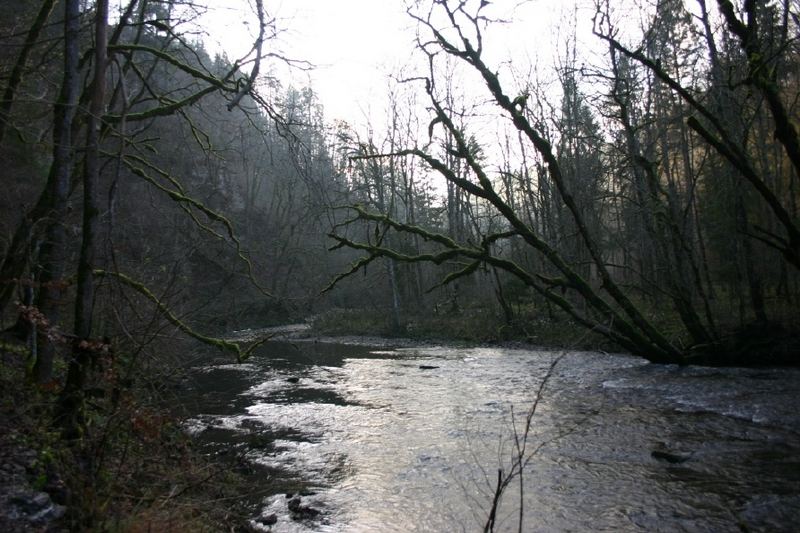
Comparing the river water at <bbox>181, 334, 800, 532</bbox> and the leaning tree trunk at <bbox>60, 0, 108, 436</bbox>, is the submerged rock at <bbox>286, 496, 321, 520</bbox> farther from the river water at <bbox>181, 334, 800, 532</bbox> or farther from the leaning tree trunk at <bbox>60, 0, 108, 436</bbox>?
the leaning tree trunk at <bbox>60, 0, 108, 436</bbox>

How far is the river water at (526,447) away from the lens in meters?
5.90

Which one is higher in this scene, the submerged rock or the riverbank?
the riverbank

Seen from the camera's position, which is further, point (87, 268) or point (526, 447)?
point (526, 447)

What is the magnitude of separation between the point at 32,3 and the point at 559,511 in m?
9.76

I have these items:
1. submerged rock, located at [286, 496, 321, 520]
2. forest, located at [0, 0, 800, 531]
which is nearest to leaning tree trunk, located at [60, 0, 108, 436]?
forest, located at [0, 0, 800, 531]

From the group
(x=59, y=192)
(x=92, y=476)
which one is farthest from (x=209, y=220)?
(x=92, y=476)

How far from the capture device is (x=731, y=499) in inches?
234

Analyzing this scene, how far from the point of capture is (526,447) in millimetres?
8398

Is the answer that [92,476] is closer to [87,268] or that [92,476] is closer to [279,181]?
[87,268]

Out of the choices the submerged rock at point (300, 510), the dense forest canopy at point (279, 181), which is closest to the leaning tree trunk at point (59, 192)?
the dense forest canopy at point (279, 181)

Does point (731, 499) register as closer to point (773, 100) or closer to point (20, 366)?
point (773, 100)

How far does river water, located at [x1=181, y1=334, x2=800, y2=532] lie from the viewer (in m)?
5.90

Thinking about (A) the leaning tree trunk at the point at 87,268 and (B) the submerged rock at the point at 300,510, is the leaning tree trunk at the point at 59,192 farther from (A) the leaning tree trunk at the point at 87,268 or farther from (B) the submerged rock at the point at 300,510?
(B) the submerged rock at the point at 300,510

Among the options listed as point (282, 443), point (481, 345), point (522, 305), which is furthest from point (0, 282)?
point (522, 305)
